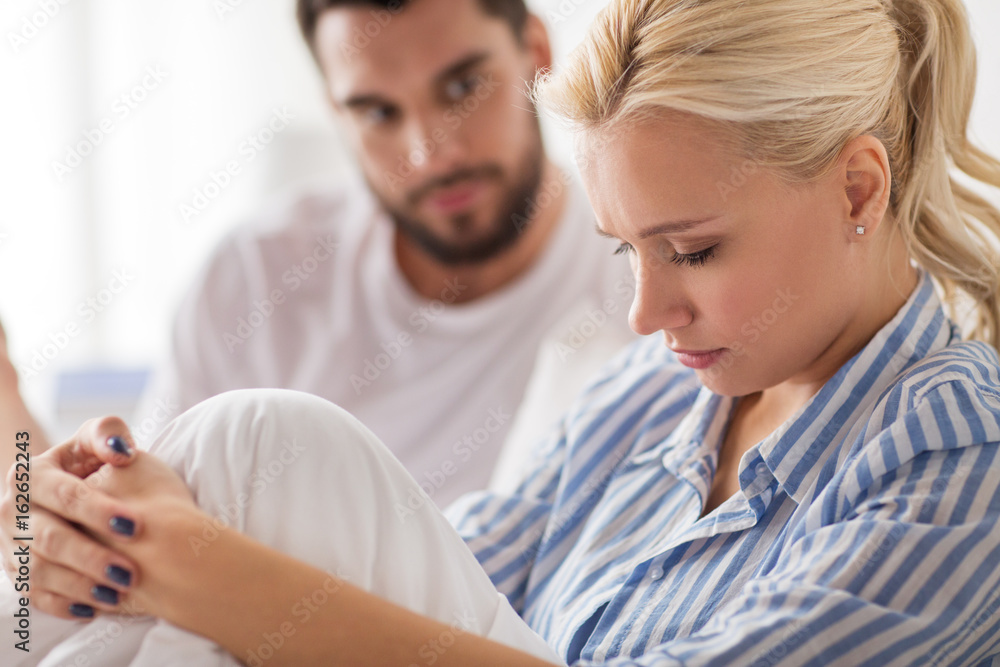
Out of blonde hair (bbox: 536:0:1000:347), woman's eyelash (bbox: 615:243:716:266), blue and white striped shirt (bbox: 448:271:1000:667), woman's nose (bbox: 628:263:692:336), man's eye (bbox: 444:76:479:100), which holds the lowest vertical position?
blue and white striped shirt (bbox: 448:271:1000:667)

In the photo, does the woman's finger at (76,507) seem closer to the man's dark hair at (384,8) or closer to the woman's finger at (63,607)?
the woman's finger at (63,607)

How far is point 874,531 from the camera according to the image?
683mm

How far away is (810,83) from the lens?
2.49ft

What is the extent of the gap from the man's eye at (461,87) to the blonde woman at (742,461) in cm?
77
